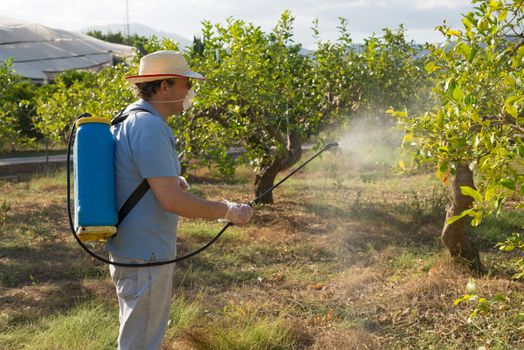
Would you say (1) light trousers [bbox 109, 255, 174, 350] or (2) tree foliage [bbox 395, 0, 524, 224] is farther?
(1) light trousers [bbox 109, 255, 174, 350]

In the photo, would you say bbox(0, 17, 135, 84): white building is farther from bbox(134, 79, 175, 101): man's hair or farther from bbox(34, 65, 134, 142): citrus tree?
bbox(134, 79, 175, 101): man's hair

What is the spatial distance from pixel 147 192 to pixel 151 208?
0.07 metres

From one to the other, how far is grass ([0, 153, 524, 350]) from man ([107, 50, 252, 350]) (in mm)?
1193

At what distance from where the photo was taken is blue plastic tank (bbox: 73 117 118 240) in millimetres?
2635

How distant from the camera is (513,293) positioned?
4816 millimetres

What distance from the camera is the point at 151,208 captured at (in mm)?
2730

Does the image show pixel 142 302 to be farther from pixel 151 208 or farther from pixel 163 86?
pixel 163 86

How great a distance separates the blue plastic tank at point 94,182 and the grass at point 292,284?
1.50m

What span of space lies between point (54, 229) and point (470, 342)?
5.42 metres

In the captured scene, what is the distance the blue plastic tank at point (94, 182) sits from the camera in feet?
8.64

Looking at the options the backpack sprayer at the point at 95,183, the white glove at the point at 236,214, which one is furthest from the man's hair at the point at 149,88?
the white glove at the point at 236,214

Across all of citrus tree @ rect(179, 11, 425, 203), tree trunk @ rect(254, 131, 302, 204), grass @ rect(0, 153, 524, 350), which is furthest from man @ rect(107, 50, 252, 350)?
tree trunk @ rect(254, 131, 302, 204)

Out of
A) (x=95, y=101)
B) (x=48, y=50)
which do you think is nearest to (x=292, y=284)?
(x=95, y=101)

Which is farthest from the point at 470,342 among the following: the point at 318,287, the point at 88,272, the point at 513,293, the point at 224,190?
the point at 224,190
